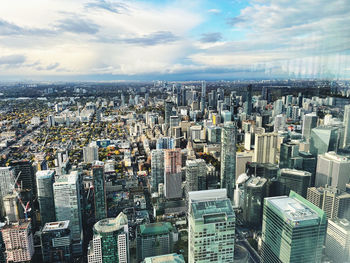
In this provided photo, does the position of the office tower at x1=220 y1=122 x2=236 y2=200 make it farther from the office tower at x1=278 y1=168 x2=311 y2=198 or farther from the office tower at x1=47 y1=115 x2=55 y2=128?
the office tower at x1=47 y1=115 x2=55 y2=128

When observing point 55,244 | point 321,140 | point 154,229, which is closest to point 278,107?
point 321,140

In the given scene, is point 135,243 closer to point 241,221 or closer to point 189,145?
point 241,221

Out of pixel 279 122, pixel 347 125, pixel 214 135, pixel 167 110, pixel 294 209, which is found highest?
pixel 347 125

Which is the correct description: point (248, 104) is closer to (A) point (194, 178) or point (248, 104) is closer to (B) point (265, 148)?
(B) point (265, 148)

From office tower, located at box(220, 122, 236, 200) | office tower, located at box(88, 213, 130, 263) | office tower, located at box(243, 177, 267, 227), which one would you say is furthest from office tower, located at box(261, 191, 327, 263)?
office tower, located at box(220, 122, 236, 200)

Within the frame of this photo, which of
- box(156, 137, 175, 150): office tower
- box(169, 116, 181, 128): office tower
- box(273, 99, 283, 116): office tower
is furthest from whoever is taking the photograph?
box(169, 116, 181, 128): office tower

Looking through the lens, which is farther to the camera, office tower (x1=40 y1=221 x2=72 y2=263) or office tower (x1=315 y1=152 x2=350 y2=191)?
office tower (x1=40 y1=221 x2=72 y2=263)
